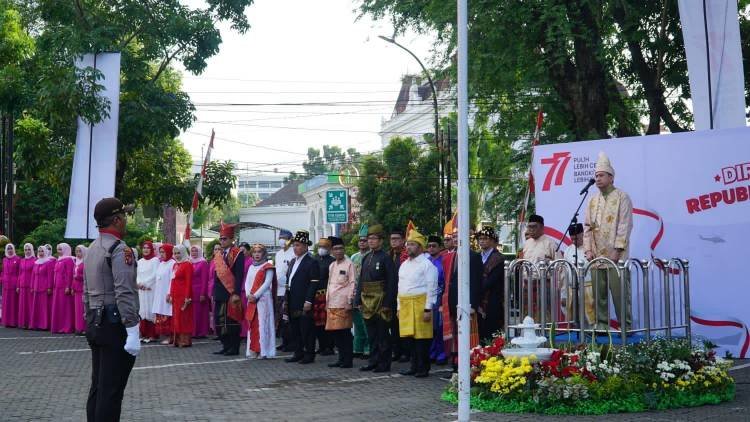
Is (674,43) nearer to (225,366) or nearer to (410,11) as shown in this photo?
(410,11)

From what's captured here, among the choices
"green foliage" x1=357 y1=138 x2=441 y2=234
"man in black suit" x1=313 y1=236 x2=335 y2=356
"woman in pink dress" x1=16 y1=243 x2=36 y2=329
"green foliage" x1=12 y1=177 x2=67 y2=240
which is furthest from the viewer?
"green foliage" x1=357 y1=138 x2=441 y2=234

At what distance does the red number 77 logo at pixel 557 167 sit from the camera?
50.6 feet

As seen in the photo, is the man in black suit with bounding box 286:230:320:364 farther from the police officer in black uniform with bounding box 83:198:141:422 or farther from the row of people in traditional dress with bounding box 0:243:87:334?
the police officer in black uniform with bounding box 83:198:141:422

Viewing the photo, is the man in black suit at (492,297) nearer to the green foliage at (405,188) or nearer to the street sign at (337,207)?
the street sign at (337,207)

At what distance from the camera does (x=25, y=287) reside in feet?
77.4

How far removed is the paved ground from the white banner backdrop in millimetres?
1074

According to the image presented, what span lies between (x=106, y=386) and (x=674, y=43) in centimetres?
1559

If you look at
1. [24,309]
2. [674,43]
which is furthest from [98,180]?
[674,43]

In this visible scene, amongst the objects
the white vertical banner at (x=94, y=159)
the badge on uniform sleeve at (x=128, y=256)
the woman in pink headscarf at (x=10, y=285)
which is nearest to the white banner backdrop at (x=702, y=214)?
the badge on uniform sleeve at (x=128, y=256)

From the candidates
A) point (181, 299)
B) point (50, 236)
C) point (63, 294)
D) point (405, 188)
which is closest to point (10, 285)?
point (63, 294)

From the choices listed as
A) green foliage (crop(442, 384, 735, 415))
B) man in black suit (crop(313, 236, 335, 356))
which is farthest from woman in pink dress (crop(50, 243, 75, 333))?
green foliage (crop(442, 384, 735, 415))

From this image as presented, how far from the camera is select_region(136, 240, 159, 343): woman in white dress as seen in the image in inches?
781

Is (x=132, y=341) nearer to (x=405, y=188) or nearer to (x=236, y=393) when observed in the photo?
(x=236, y=393)

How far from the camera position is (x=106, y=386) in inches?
324
